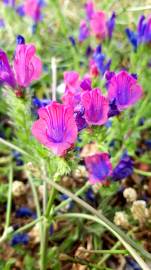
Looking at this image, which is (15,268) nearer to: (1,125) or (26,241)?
(26,241)

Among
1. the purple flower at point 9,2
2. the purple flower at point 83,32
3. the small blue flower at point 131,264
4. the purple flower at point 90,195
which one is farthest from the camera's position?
the purple flower at point 9,2

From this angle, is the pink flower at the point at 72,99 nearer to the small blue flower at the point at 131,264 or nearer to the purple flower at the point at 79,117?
the purple flower at the point at 79,117

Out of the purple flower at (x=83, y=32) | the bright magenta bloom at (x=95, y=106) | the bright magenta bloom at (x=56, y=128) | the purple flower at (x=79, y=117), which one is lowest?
the bright magenta bloom at (x=56, y=128)

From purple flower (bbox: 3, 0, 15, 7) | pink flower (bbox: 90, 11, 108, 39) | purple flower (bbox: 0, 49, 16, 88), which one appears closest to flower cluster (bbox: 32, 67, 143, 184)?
purple flower (bbox: 0, 49, 16, 88)

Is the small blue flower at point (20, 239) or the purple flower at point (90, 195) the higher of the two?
the purple flower at point (90, 195)

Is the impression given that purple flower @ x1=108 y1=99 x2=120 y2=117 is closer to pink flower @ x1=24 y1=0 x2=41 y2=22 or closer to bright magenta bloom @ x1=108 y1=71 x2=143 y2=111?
bright magenta bloom @ x1=108 y1=71 x2=143 y2=111

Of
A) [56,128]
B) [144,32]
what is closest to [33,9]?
[144,32]

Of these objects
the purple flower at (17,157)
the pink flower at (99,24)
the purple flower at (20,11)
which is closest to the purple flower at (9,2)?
the purple flower at (20,11)
